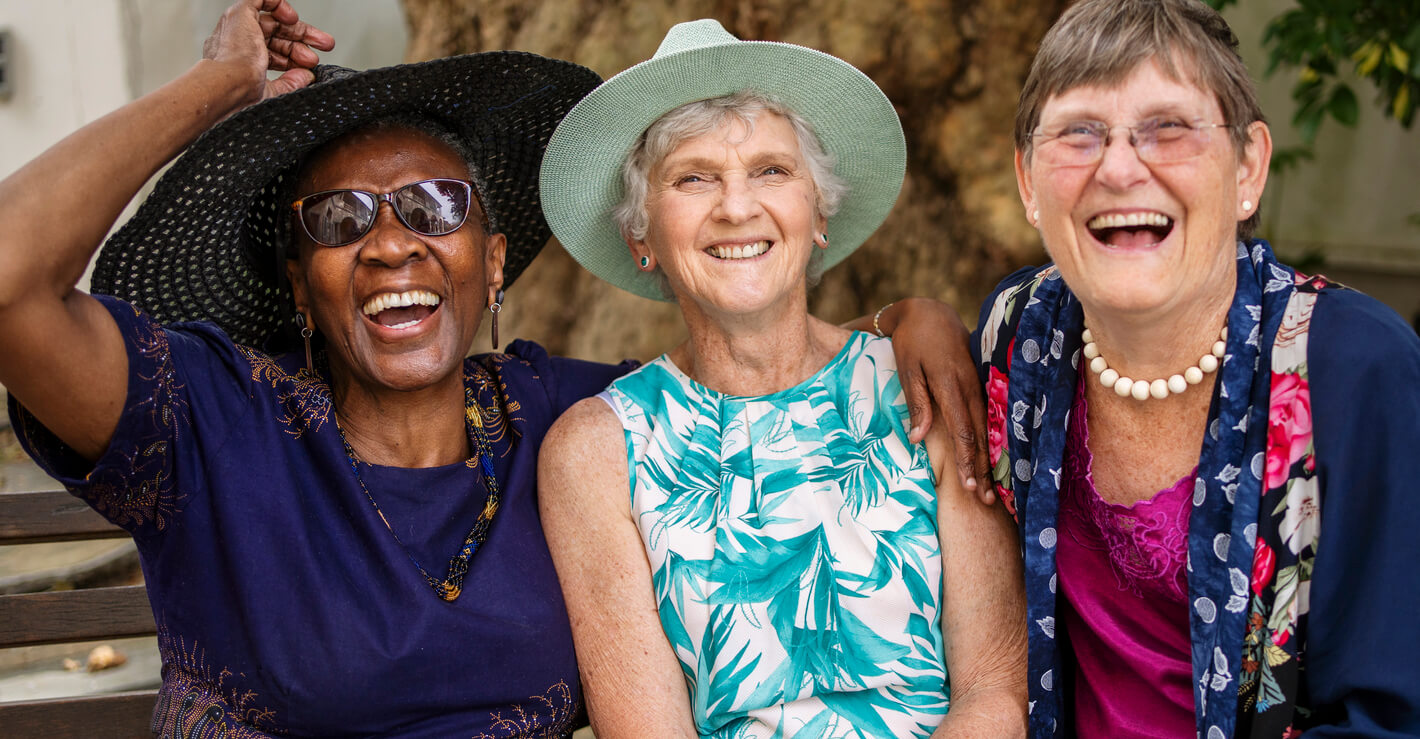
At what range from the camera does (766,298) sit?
7.52 feet

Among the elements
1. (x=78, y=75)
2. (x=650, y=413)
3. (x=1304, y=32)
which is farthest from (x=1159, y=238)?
(x=78, y=75)

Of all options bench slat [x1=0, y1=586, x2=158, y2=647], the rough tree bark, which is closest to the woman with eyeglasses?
bench slat [x1=0, y1=586, x2=158, y2=647]

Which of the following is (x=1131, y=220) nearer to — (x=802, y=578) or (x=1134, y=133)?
(x=1134, y=133)

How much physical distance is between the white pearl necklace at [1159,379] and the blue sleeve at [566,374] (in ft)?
3.76

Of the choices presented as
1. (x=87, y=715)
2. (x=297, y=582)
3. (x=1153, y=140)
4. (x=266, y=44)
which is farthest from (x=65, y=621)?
(x=1153, y=140)

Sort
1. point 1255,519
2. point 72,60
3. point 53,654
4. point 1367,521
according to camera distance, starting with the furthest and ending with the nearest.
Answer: point 72,60, point 53,654, point 1255,519, point 1367,521

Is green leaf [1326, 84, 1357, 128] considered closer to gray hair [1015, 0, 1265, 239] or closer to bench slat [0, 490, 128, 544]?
gray hair [1015, 0, 1265, 239]

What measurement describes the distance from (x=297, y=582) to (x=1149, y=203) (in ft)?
5.48

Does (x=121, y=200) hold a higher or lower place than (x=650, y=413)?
higher

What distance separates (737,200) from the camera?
7.42ft

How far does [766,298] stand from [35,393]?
51.6 inches

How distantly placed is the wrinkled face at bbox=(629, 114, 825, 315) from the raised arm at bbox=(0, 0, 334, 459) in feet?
3.06

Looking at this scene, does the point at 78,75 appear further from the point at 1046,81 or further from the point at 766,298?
the point at 1046,81

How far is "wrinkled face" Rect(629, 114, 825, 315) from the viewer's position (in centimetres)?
228
